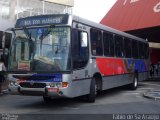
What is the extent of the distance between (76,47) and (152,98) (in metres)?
5.26

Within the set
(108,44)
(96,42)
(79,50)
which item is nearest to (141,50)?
(108,44)

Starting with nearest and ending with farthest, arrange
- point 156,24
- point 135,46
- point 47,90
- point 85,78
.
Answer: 1. point 47,90
2. point 85,78
3. point 135,46
4. point 156,24

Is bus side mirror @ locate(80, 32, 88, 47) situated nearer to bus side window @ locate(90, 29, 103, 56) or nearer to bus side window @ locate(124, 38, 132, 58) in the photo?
bus side window @ locate(90, 29, 103, 56)

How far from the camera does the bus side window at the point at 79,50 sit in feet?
41.3

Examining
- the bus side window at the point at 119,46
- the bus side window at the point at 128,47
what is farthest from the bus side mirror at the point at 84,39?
the bus side window at the point at 128,47

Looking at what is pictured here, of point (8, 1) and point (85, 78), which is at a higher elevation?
point (8, 1)

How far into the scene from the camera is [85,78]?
531 inches

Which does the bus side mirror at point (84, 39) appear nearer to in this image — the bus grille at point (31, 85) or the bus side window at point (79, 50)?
the bus side window at point (79, 50)

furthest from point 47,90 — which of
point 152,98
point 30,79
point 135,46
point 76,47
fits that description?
point 135,46

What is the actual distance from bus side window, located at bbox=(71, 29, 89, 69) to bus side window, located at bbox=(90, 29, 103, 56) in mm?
746

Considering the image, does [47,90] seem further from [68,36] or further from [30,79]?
[68,36]

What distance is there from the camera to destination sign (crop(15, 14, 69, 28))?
41.5 feet

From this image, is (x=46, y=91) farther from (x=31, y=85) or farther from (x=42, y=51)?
(x=42, y=51)

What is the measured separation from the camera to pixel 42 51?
12.5 m
